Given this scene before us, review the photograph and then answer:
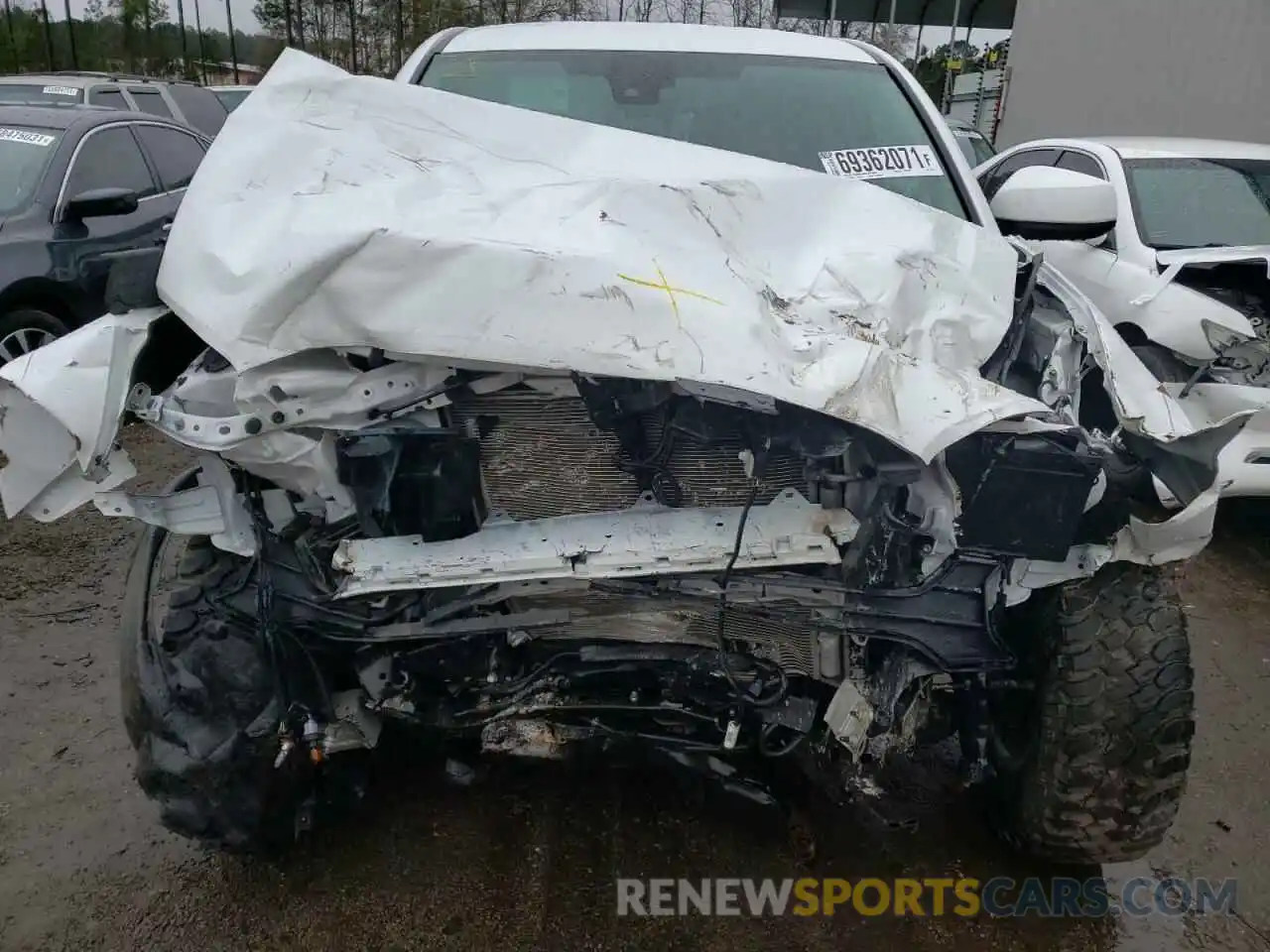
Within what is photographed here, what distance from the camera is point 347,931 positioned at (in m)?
2.43

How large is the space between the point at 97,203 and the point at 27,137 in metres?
0.86

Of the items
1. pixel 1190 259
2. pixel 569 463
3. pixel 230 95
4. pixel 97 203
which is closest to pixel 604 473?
pixel 569 463

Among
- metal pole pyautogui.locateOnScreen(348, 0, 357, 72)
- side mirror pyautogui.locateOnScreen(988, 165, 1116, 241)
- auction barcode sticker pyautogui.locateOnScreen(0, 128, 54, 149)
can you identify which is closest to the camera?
side mirror pyautogui.locateOnScreen(988, 165, 1116, 241)

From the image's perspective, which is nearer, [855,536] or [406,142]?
[855,536]

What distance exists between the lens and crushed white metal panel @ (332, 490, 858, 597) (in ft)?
6.65

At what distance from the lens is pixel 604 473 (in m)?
2.15

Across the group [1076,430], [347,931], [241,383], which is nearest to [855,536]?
[1076,430]

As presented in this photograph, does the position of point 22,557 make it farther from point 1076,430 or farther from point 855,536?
point 1076,430

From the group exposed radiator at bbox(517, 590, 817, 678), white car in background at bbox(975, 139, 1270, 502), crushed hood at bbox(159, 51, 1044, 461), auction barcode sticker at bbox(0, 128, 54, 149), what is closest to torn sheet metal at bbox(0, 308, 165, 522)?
crushed hood at bbox(159, 51, 1044, 461)

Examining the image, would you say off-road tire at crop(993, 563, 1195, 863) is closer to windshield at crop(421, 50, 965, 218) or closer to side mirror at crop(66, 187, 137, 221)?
windshield at crop(421, 50, 965, 218)

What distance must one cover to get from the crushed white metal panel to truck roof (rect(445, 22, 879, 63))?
1.92m

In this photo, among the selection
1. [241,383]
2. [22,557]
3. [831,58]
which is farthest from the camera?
[22,557]

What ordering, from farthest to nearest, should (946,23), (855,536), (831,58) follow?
(946,23)
(831,58)
(855,536)

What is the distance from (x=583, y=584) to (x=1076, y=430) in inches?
40.5
